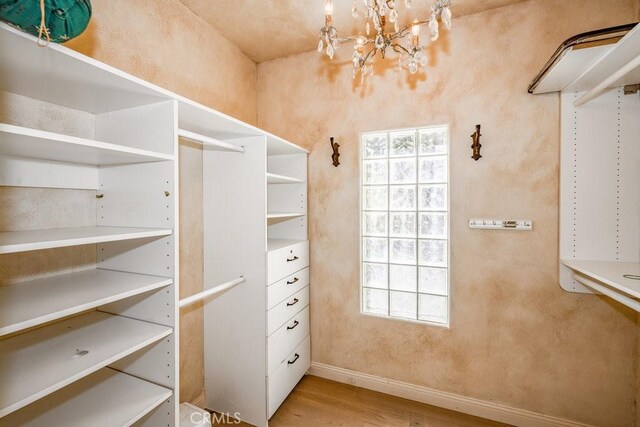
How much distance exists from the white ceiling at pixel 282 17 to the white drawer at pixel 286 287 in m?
1.92

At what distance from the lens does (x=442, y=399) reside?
2.05 m

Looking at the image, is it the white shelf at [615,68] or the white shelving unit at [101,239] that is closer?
the white shelving unit at [101,239]

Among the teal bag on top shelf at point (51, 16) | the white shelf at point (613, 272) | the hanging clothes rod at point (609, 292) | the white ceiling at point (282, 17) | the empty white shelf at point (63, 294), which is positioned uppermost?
the white ceiling at point (282, 17)

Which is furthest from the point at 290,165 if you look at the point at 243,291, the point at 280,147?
the point at 243,291

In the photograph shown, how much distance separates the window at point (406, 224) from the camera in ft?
6.86

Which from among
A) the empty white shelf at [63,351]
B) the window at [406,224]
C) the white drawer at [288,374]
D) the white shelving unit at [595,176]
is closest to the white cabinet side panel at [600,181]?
the white shelving unit at [595,176]

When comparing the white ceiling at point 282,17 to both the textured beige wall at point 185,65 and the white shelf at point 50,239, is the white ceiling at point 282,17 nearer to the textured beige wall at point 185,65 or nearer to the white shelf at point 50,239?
the textured beige wall at point 185,65

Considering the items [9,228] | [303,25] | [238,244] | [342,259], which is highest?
[303,25]

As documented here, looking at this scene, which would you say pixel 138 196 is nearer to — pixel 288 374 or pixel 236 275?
pixel 236 275

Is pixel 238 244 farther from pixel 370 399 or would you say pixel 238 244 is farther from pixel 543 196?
pixel 543 196

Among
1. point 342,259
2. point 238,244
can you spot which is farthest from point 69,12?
point 342,259

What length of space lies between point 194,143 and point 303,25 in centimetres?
122

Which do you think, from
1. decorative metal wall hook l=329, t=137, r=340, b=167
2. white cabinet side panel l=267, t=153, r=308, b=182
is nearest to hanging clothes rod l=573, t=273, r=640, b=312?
decorative metal wall hook l=329, t=137, r=340, b=167

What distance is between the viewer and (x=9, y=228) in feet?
3.64
